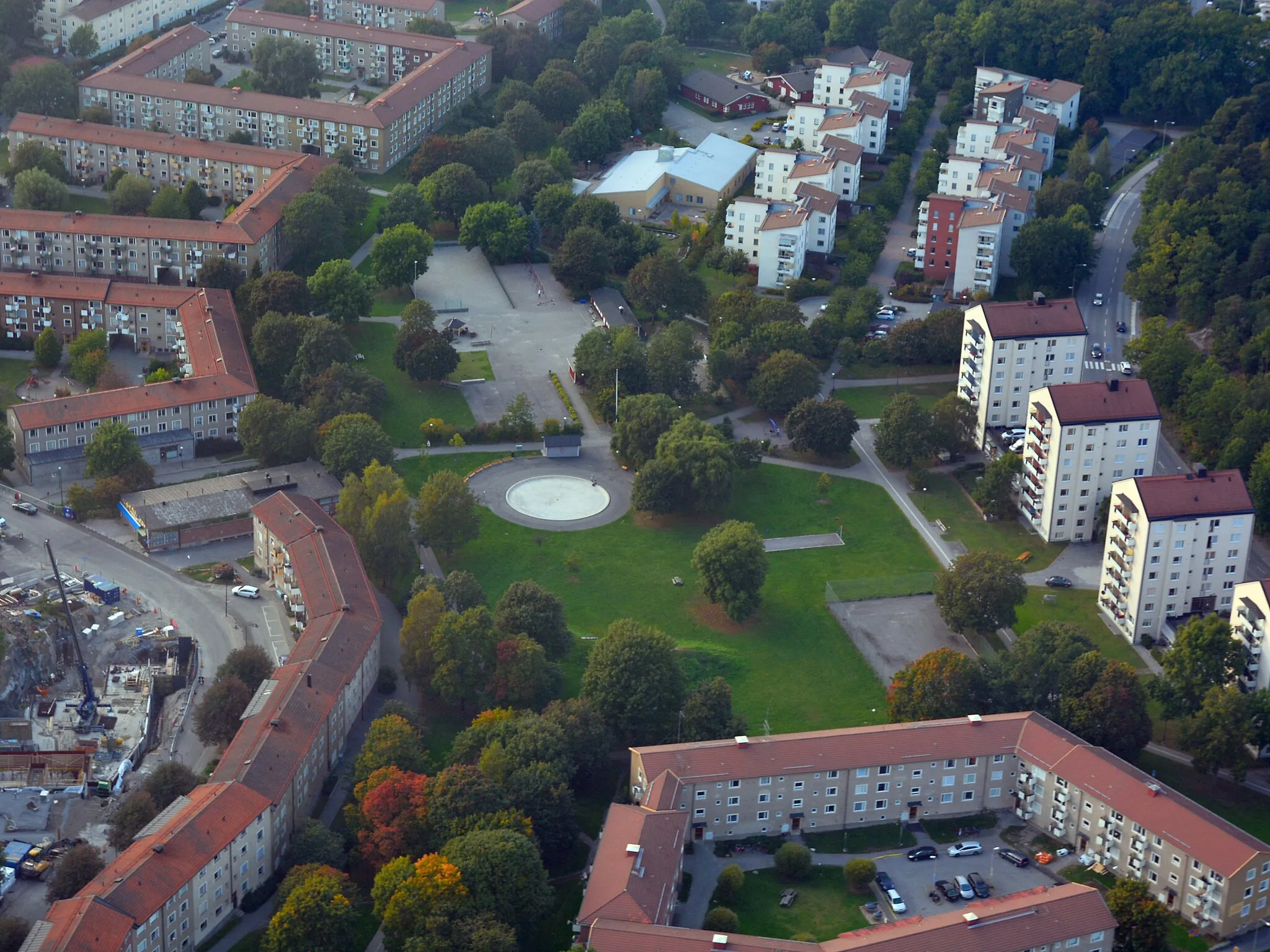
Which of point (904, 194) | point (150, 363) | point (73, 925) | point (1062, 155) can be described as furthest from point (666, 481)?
point (1062, 155)

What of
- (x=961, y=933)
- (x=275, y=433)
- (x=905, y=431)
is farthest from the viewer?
(x=905, y=431)

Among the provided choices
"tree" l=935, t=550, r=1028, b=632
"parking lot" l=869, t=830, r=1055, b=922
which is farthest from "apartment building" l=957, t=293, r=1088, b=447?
"parking lot" l=869, t=830, r=1055, b=922

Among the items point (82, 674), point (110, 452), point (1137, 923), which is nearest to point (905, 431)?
point (1137, 923)

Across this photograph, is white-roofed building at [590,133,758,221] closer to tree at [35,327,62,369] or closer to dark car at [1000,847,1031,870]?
tree at [35,327,62,369]

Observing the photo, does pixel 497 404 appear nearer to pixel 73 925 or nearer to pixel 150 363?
pixel 150 363

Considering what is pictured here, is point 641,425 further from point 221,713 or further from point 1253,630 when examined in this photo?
point 1253,630

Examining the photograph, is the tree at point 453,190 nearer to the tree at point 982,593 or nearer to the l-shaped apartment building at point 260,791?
the l-shaped apartment building at point 260,791
